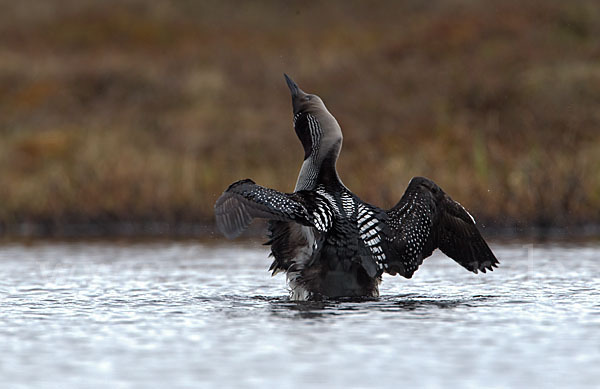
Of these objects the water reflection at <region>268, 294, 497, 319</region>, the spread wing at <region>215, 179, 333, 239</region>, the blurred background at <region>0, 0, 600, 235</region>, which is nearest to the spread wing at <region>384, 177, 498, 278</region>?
the water reflection at <region>268, 294, 497, 319</region>

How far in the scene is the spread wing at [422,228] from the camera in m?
7.85

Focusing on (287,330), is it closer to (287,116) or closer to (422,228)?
(422,228)

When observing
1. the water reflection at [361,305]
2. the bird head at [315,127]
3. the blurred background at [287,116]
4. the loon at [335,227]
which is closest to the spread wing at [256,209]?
the loon at [335,227]

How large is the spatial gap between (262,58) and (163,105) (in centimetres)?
649

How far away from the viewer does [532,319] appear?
6.93 m

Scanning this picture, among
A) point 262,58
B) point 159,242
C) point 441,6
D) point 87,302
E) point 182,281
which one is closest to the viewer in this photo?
point 87,302

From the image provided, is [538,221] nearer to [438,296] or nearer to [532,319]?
[438,296]

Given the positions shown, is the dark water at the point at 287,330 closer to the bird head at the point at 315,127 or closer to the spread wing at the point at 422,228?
the spread wing at the point at 422,228

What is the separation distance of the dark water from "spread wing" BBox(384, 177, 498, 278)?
0.32m

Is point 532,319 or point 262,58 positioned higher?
point 262,58

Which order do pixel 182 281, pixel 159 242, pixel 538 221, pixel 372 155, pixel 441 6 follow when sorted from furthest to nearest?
pixel 441 6, pixel 372 155, pixel 538 221, pixel 159 242, pixel 182 281

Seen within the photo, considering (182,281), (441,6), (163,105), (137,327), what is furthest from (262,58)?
(137,327)

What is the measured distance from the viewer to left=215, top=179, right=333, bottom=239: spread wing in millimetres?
7199

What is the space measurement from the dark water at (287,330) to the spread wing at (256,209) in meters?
0.59
